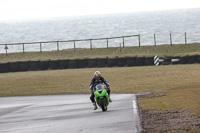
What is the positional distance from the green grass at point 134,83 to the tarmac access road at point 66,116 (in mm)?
1707

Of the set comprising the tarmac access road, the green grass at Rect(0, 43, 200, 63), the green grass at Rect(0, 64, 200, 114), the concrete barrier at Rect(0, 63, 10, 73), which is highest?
the green grass at Rect(0, 43, 200, 63)

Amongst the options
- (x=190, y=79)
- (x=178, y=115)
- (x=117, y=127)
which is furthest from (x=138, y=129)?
(x=190, y=79)

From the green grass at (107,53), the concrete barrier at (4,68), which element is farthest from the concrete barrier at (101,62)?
the concrete barrier at (4,68)

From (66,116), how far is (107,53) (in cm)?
3226

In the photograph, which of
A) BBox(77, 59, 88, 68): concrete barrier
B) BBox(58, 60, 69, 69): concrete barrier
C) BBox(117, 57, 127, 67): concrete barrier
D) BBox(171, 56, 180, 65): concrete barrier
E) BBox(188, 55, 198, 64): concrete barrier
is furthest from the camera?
BBox(58, 60, 69, 69): concrete barrier

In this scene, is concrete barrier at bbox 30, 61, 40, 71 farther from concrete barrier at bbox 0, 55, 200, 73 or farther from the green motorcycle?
the green motorcycle

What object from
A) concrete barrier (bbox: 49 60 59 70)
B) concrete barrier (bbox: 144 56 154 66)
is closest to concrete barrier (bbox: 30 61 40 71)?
concrete barrier (bbox: 49 60 59 70)

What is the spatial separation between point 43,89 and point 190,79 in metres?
8.70

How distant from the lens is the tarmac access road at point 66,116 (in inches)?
523

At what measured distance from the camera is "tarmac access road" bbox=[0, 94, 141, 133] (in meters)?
13.3

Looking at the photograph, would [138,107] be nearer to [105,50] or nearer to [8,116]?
[8,116]

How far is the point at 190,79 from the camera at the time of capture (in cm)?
2872

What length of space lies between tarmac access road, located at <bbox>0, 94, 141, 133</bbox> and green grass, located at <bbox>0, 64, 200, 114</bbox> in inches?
67.2

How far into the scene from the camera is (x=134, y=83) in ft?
95.2
